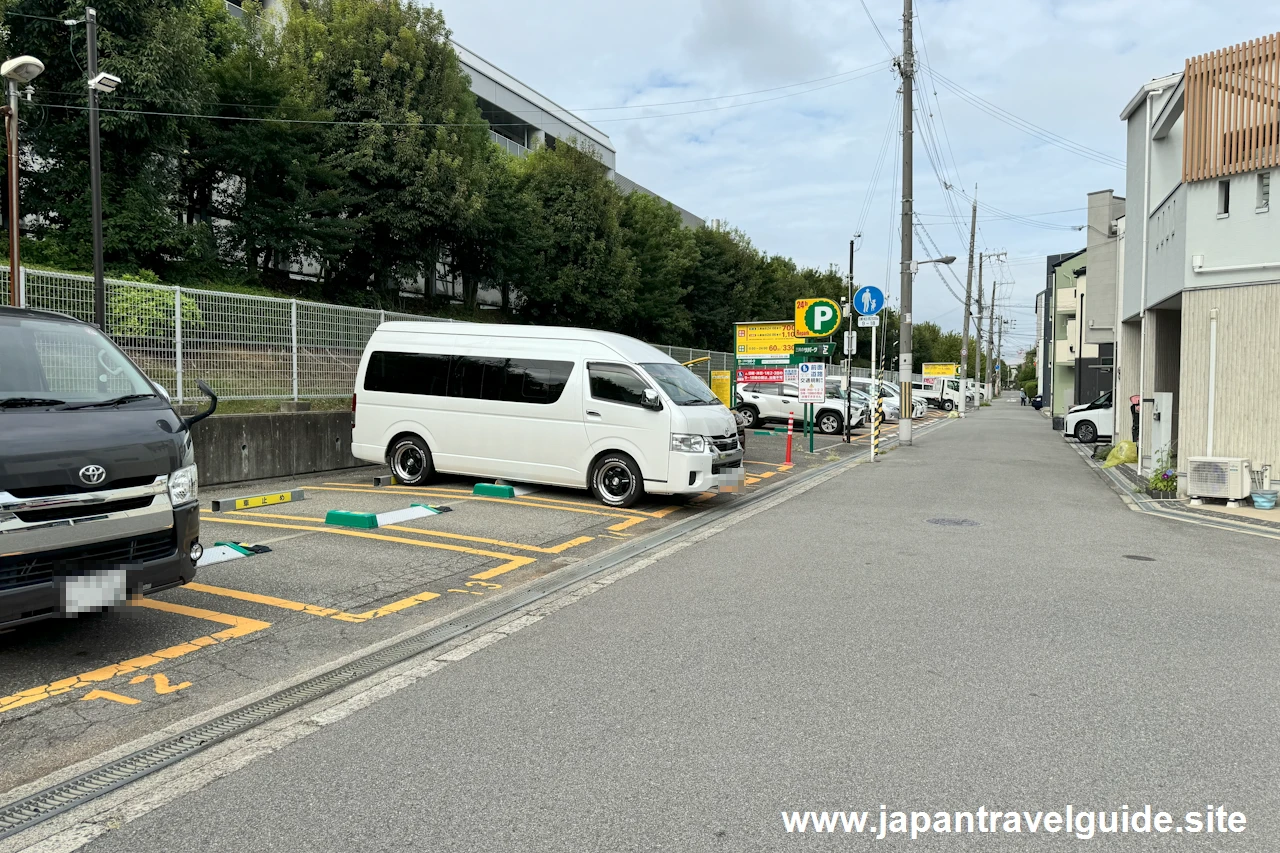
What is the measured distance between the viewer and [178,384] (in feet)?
39.6

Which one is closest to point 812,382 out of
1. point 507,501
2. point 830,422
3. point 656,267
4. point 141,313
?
point 830,422

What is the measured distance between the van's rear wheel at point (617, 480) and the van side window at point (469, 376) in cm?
108

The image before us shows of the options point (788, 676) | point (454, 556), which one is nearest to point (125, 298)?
point (454, 556)

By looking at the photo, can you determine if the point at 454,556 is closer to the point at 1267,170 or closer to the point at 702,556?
the point at 702,556

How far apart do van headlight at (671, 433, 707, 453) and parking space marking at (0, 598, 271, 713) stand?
563cm

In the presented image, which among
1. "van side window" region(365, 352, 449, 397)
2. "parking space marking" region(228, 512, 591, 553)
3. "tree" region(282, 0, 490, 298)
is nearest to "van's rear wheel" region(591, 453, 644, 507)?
"parking space marking" region(228, 512, 591, 553)

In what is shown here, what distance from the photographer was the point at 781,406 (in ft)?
85.8

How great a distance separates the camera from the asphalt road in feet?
10.3

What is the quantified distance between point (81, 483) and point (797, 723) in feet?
12.5

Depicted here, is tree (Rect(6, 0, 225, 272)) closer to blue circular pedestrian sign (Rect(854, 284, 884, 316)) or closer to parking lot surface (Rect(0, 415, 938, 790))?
parking lot surface (Rect(0, 415, 938, 790))

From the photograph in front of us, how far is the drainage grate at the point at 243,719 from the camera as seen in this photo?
3322mm

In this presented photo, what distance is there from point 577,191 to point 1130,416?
18775 millimetres

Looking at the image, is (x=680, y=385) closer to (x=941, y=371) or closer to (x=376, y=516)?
(x=376, y=516)

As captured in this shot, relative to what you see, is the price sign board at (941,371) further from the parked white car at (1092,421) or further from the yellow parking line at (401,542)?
the yellow parking line at (401,542)
